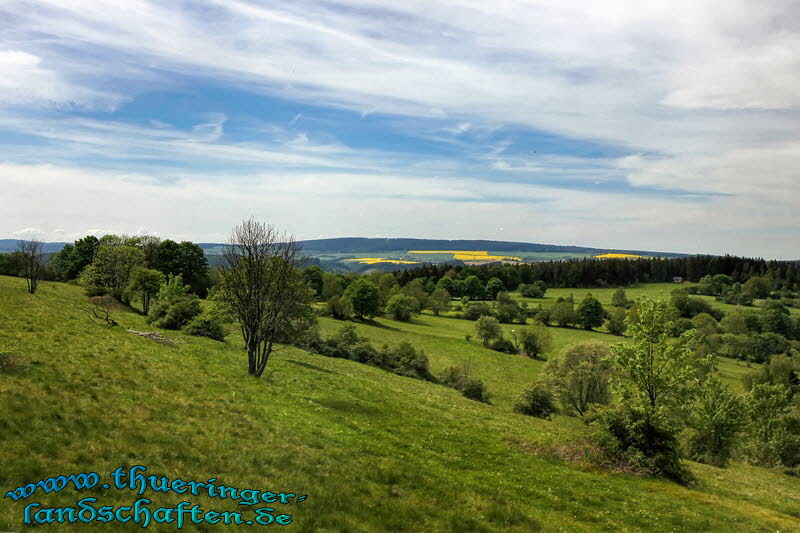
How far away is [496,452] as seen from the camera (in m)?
21.8

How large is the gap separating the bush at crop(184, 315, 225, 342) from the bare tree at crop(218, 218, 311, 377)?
1624 cm

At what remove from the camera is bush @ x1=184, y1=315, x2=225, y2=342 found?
44.1m

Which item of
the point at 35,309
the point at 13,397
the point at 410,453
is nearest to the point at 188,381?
the point at 13,397

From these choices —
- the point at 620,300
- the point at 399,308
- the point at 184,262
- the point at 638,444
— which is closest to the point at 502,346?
the point at 399,308

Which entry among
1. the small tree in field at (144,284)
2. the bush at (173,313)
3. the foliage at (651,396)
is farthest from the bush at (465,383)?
the small tree in field at (144,284)

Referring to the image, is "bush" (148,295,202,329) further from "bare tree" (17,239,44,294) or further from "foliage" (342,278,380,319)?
"foliage" (342,278,380,319)

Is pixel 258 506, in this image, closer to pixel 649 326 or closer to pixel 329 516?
pixel 329 516

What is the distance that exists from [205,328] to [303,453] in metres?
33.9

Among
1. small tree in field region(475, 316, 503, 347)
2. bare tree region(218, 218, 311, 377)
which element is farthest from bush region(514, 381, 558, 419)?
small tree in field region(475, 316, 503, 347)

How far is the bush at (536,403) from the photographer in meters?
45.8

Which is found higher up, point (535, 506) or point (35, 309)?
point (35, 309)

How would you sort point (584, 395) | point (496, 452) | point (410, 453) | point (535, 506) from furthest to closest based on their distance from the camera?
point (584, 395) → point (496, 452) → point (410, 453) → point (535, 506)

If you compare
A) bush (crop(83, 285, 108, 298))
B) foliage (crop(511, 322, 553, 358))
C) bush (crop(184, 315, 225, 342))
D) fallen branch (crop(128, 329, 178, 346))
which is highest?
bush (crop(83, 285, 108, 298))

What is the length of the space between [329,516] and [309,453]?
465cm
